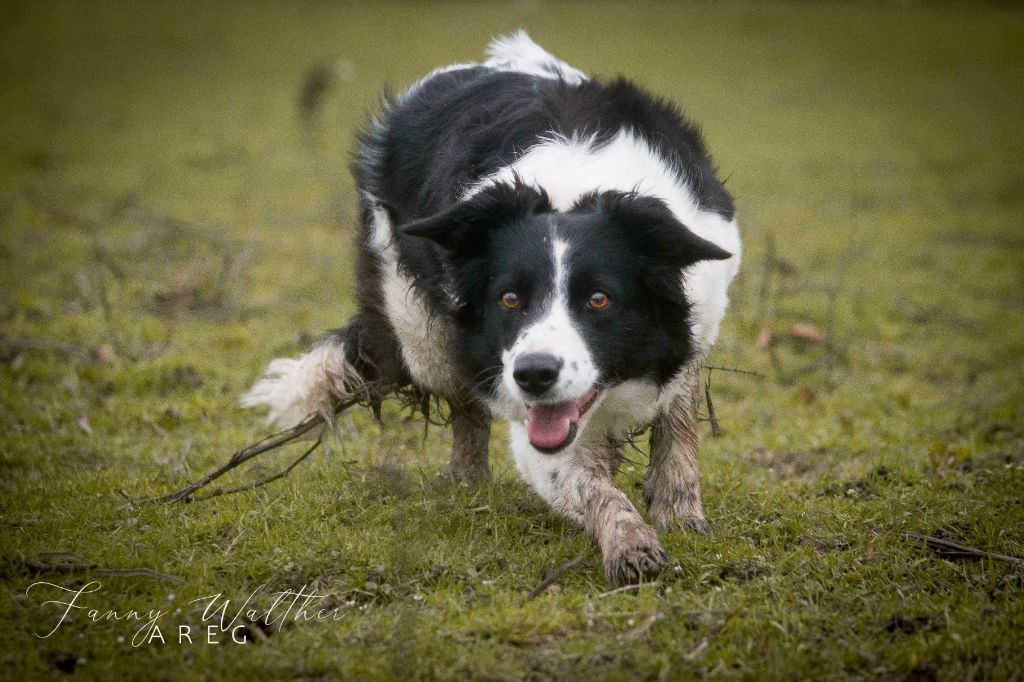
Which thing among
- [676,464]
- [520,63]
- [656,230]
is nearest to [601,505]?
[676,464]

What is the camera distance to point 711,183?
5074 mm

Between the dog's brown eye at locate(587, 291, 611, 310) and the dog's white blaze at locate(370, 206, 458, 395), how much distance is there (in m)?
1.25

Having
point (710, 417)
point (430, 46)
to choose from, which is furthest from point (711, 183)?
point (430, 46)

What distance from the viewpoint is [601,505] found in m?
4.60

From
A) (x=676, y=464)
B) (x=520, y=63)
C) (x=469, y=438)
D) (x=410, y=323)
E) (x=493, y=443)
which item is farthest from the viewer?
(x=493, y=443)

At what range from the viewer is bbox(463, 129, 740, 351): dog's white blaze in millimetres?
4609

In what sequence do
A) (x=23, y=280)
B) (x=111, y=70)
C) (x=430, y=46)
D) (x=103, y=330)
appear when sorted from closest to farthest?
(x=103, y=330) → (x=23, y=280) → (x=111, y=70) → (x=430, y=46)

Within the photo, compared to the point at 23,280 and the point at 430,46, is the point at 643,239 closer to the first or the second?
the point at 23,280

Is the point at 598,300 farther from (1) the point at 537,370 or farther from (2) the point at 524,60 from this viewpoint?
(2) the point at 524,60

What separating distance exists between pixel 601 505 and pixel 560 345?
3.04 ft

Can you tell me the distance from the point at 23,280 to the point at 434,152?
21.0 ft

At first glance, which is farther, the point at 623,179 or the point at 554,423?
the point at 623,179

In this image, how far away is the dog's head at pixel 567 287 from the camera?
4160 millimetres
